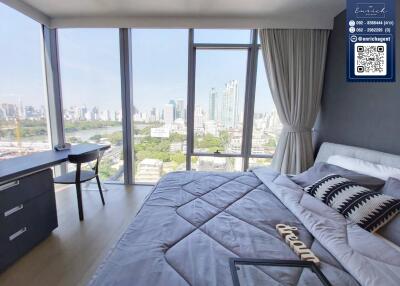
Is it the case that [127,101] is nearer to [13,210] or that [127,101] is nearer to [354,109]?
[13,210]

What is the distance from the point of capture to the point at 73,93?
120 inches

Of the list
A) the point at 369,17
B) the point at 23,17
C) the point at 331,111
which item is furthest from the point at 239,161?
the point at 23,17

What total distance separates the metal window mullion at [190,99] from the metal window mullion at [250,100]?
0.77 metres

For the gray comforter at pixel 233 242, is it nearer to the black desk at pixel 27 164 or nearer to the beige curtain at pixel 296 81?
the black desk at pixel 27 164

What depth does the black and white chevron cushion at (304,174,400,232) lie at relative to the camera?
3.69ft

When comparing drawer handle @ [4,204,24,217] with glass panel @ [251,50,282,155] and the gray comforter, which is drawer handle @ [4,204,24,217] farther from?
glass panel @ [251,50,282,155]

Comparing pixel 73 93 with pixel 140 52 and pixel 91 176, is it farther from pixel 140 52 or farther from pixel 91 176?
pixel 91 176

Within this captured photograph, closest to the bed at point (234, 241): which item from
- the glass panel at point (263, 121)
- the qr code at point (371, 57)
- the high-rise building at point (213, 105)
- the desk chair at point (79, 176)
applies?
the qr code at point (371, 57)

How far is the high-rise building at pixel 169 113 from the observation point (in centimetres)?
302

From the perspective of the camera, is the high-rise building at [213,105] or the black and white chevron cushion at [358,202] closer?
the black and white chevron cushion at [358,202]

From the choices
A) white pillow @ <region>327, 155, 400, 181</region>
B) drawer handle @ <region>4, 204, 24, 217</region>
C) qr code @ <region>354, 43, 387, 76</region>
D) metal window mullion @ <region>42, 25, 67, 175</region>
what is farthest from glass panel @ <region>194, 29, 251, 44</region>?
drawer handle @ <region>4, 204, 24, 217</region>

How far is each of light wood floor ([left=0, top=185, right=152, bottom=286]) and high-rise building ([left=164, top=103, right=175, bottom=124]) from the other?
116cm

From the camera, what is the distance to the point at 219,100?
9.78 ft

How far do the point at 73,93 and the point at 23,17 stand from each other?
1.02m
